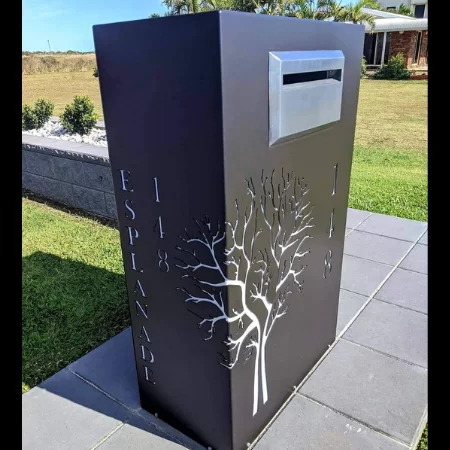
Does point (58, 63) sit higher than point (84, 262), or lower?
higher

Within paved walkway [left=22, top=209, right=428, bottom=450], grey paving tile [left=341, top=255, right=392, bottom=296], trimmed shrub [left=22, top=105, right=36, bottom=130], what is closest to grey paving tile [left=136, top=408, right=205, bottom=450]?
paved walkway [left=22, top=209, right=428, bottom=450]

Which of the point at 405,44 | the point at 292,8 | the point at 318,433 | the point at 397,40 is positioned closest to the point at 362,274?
the point at 318,433

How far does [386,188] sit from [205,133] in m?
5.23

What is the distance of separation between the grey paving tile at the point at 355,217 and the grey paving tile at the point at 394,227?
6cm

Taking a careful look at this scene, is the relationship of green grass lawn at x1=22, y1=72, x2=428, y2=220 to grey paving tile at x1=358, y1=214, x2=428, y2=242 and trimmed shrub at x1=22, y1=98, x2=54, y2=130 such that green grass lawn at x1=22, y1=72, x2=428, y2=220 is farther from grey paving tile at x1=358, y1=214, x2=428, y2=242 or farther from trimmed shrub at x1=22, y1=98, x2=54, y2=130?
trimmed shrub at x1=22, y1=98, x2=54, y2=130

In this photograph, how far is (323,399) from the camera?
236 centimetres

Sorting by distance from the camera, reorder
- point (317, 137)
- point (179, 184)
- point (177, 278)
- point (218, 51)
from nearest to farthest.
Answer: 1. point (218, 51)
2. point (179, 184)
3. point (177, 278)
4. point (317, 137)

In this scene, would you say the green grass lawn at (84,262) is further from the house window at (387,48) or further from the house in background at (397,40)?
the house window at (387,48)

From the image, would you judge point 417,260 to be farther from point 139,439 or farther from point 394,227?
point 139,439

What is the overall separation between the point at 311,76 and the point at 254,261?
853mm

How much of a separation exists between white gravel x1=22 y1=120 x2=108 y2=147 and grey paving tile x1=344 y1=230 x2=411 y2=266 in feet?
12.2

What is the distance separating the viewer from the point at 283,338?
7.15ft
